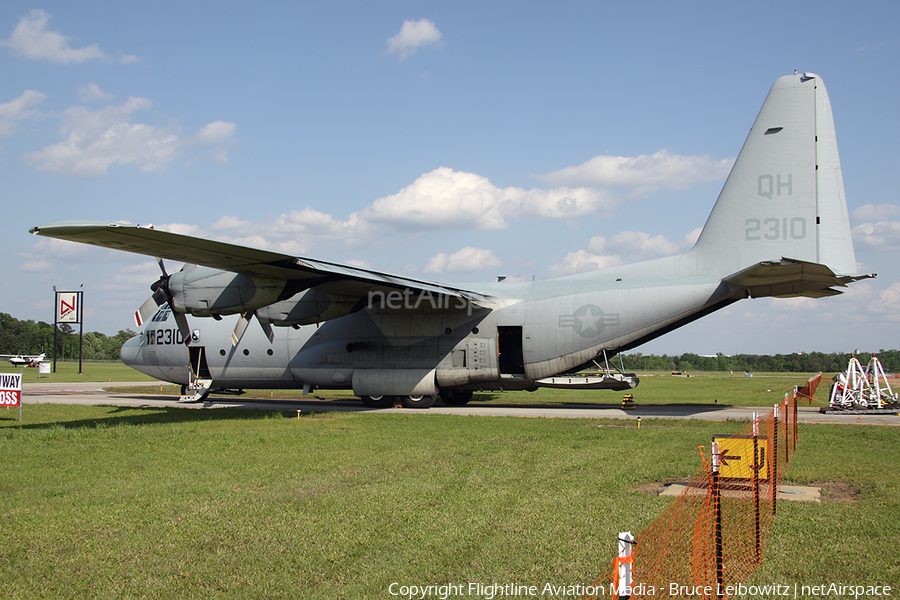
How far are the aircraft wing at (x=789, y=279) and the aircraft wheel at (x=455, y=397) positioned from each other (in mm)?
10582

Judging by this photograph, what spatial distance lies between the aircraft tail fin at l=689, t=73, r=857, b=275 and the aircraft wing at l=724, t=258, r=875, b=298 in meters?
0.50

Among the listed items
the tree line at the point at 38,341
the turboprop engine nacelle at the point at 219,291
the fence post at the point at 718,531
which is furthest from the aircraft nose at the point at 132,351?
the tree line at the point at 38,341

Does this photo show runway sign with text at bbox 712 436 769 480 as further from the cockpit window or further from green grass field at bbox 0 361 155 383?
green grass field at bbox 0 361 155 383

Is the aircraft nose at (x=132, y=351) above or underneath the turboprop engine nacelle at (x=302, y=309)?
underneath

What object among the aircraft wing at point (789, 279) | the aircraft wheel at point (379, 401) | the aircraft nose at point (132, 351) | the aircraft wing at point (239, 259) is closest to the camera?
the aircraft wing at point (239, 259)

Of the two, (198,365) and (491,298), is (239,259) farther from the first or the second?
(198,365)

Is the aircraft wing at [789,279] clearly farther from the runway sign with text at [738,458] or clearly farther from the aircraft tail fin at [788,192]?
the runway sign with text at [738,458]

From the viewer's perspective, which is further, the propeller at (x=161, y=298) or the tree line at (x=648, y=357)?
the tree line at (x=648, y=357)

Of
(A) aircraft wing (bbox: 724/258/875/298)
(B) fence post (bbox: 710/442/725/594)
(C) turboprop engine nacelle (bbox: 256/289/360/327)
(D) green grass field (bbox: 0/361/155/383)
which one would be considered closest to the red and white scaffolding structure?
(A) aircraft wing (bbox: 724/258/875/298)

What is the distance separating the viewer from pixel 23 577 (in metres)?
5.58

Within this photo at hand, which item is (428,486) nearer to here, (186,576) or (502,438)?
(186,576)

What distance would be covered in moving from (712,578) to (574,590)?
4.11 ft

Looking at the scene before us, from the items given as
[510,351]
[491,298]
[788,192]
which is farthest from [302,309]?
[788,192]

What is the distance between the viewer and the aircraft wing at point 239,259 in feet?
46.9
